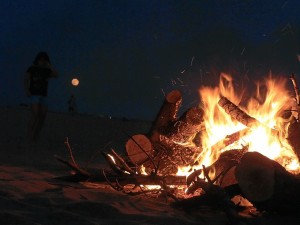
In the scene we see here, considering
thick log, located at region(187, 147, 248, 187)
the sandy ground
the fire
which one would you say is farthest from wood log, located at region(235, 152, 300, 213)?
the fire

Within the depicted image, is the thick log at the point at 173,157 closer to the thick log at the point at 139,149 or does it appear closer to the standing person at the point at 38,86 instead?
the thick log at the point at 139,149

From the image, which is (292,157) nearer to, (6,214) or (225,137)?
(225,137)

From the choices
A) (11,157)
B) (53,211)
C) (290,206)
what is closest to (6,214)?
(53,211)

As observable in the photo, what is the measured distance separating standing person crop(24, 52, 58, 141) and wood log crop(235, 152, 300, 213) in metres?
6.46

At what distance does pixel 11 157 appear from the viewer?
25.4 feet

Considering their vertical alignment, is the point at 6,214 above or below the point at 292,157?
below

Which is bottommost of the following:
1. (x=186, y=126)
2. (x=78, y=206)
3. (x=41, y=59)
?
(x=78, y=206)

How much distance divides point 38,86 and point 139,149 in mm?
4601

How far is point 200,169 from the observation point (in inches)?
170

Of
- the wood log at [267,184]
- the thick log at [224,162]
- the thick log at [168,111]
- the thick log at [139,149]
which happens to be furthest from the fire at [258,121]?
the wood log at [267,184]

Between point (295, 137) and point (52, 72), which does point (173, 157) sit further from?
point (52, 72)

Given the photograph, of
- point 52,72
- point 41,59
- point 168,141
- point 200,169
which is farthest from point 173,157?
point 41,59

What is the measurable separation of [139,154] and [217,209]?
5.89 feet

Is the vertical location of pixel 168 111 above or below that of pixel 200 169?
above
